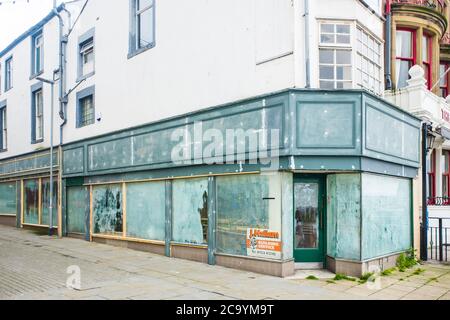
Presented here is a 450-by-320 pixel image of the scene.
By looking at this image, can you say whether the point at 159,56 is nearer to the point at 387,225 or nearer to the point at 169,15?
the point at 169,15

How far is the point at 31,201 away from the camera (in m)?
19.3

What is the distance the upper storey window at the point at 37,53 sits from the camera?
19531mm

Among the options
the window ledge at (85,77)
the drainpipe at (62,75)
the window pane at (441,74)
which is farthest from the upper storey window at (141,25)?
the window pane at (441,74)

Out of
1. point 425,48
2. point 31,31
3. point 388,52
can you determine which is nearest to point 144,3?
point 388,52

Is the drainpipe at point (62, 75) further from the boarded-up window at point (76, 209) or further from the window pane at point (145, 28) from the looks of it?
the window pane at point (145, 28)

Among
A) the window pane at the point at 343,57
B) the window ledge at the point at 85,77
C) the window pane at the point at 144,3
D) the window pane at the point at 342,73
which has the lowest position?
the window pane at the point at 342,73

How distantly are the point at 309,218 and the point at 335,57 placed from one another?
3.86m

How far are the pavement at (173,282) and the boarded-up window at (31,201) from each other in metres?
7.54

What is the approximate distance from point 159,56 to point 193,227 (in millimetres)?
5355

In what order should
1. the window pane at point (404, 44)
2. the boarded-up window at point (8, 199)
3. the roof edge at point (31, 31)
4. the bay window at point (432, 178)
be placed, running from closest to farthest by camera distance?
1. the window pane at point (404, 44)
2. the bay window at point (432, 178)
3. the roof edge at point (31, 31)
4. the boarded-up window at point (8, 199)

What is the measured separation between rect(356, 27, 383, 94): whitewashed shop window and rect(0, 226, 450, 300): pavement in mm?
4704

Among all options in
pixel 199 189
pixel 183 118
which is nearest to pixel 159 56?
pixel 183 118

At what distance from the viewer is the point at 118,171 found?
13844 mm

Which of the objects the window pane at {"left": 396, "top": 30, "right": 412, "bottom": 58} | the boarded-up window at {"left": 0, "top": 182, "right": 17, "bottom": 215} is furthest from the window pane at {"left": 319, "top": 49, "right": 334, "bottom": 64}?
the boarded-up window at {"left": 0, "top": 182, "right": 17, "bottom": 215}
